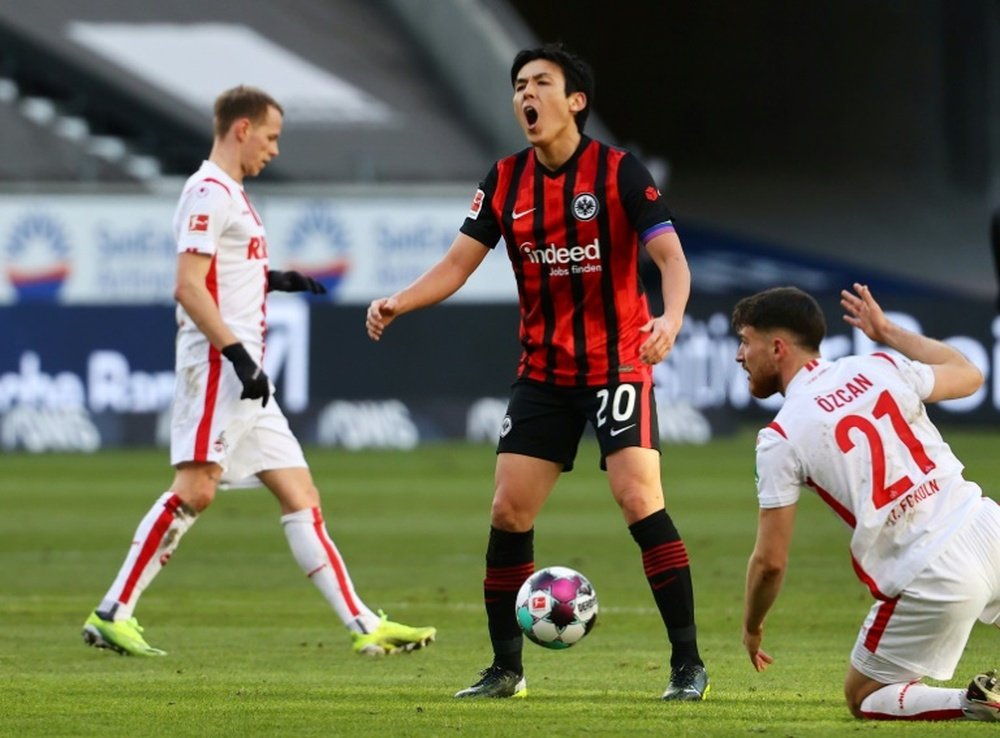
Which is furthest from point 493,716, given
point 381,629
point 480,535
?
point 480,535

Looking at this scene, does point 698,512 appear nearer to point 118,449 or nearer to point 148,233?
point 118,449

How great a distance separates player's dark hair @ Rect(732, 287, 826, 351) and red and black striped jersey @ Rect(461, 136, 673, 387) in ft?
2.42

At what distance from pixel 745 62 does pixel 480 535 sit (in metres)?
25.6

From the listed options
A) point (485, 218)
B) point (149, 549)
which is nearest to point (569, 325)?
point (485, 218)

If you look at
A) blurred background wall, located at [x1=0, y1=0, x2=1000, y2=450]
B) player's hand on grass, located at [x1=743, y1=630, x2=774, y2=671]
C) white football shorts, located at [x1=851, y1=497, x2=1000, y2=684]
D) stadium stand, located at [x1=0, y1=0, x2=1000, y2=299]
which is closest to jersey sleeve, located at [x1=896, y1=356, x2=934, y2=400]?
white football shorts, located at [x1=851, y1=497, x2=1000, y2=684]

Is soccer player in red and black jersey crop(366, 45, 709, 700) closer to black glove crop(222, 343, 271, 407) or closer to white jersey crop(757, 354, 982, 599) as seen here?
white jersey crop(757, 354, 982, 599)

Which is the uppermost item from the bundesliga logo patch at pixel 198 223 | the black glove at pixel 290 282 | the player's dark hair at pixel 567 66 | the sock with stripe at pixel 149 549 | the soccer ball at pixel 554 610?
the player's dark hair at pixel 567 66

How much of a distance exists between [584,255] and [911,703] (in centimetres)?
181

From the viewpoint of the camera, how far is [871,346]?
21594mm

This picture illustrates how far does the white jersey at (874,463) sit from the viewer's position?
609cm

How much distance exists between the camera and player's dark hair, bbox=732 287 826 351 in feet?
20.6

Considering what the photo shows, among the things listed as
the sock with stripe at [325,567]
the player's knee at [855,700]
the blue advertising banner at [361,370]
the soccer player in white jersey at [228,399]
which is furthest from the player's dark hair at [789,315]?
the blue advertising banner at [361,370]

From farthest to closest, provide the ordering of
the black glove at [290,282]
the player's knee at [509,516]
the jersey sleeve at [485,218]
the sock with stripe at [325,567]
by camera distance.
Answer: the black glove at [290,282] < the sock with stripe at [325,567] < the jersey sleeve at [485,218] < the player's knee at [509,516]

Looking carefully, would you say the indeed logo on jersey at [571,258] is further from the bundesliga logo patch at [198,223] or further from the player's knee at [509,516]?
the bundesliga logo patch at [198,223]
